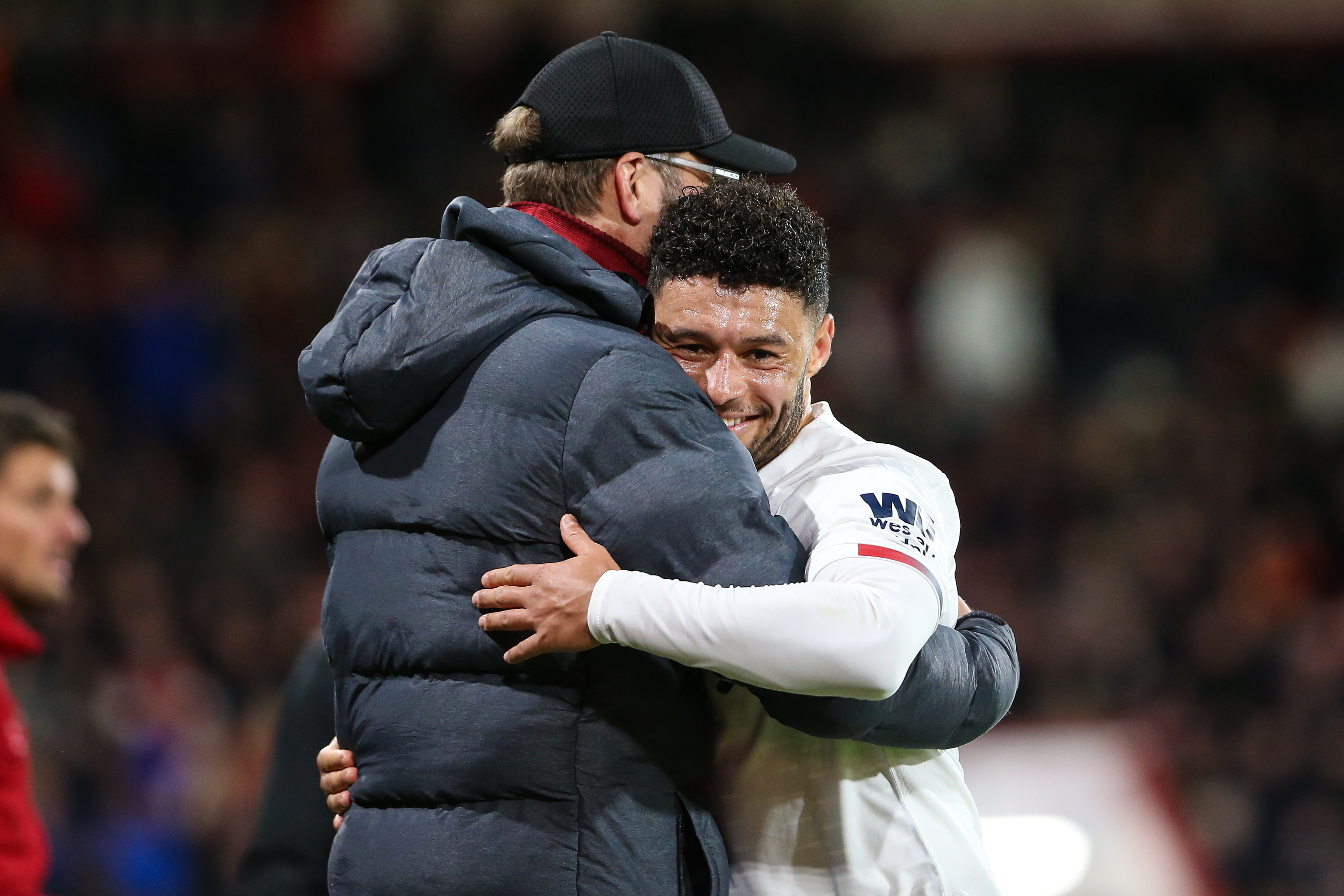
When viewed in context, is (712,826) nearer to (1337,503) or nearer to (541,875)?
(541,875)

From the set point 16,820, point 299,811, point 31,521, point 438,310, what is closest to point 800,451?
point 438,310

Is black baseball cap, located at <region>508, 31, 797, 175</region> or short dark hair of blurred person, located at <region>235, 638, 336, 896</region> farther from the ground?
black baseball cap, located at <region>508, 31, 797, 175</region>

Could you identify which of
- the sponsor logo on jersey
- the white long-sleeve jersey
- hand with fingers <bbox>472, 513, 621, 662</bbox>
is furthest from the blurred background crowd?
hand with fingers <bbox>472, 513, 621, 662</bbox>

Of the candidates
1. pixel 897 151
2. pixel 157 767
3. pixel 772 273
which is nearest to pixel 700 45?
pixel 897 151

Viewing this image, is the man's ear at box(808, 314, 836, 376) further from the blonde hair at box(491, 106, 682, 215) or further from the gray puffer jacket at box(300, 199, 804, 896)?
the gray puffer jacket at box(300, 199, 804, 896)

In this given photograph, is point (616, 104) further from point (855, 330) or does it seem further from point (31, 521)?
point (855, 330)

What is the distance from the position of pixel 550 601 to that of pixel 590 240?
27.3 inches

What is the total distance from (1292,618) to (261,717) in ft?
16.1

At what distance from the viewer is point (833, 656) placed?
205 centimetres

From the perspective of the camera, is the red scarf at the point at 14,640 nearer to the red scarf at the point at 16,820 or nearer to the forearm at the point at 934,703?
the red scarf at the point at 16,820

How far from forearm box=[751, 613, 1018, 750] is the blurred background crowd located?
4.21 metres

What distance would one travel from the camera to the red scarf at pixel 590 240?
8.18 feet

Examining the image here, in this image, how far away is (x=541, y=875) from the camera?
2.15m

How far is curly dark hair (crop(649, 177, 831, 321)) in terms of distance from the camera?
2.51 m
